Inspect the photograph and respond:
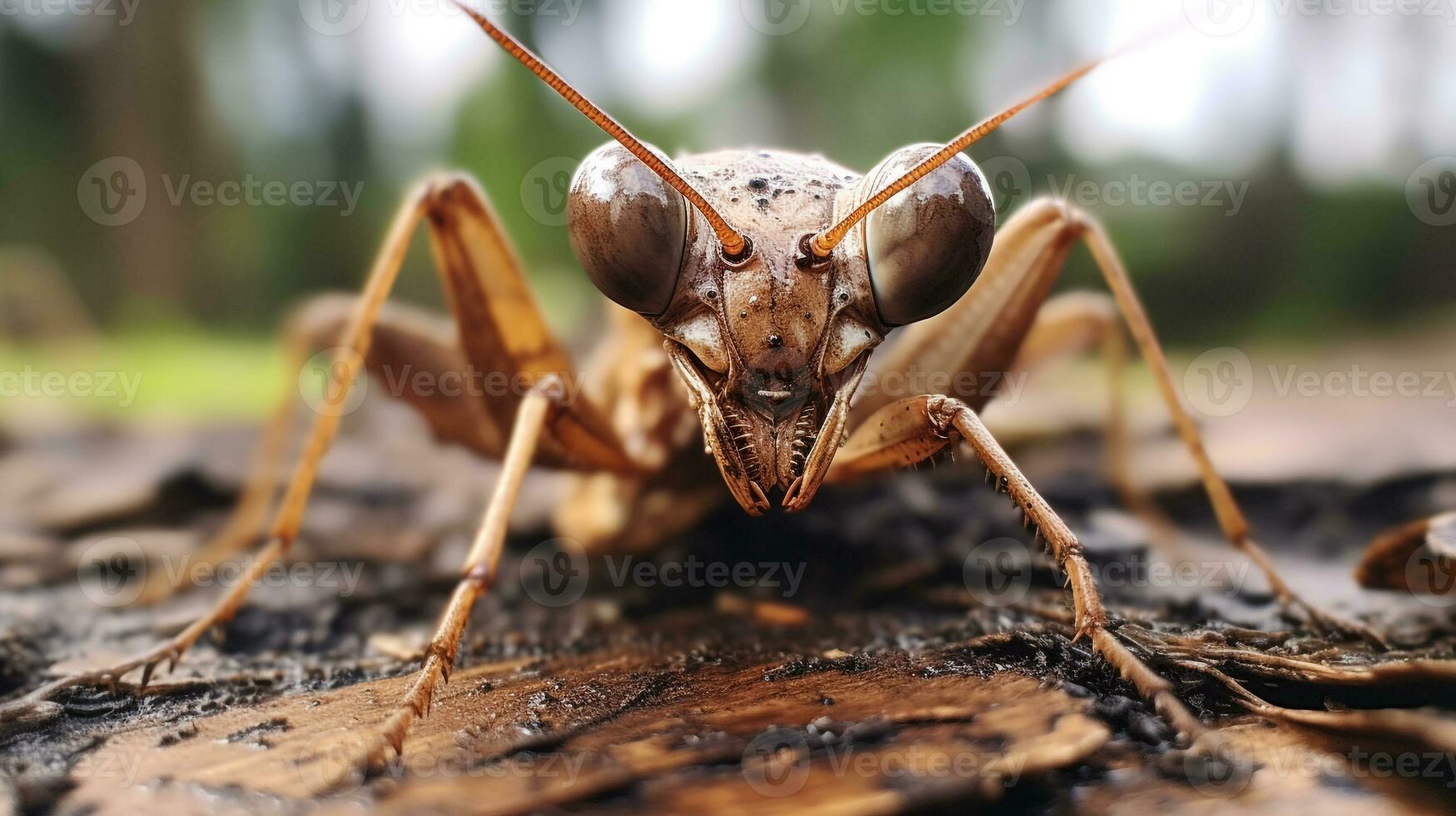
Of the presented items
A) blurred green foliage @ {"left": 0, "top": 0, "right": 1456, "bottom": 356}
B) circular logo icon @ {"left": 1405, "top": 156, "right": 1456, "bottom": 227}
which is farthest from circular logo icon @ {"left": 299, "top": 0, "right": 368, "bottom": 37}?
circular logo icon @ {"left": 1405, "top": 156, "right": 1456, "bottom": 227}

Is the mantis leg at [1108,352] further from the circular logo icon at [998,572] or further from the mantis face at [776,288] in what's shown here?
the mantis face at [776,288]

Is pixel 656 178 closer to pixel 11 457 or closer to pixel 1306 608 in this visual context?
pixel 1306 608

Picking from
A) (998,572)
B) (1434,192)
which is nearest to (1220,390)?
(998,572)

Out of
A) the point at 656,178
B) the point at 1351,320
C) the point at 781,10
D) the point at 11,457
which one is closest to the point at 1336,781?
the point at 656,178

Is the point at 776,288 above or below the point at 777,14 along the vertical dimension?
below

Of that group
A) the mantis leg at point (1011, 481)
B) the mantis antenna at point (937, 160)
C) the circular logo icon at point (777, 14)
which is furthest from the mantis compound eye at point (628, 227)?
the circular logo icon at point (777, 14)

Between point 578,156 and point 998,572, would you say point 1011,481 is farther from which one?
point 578,156
